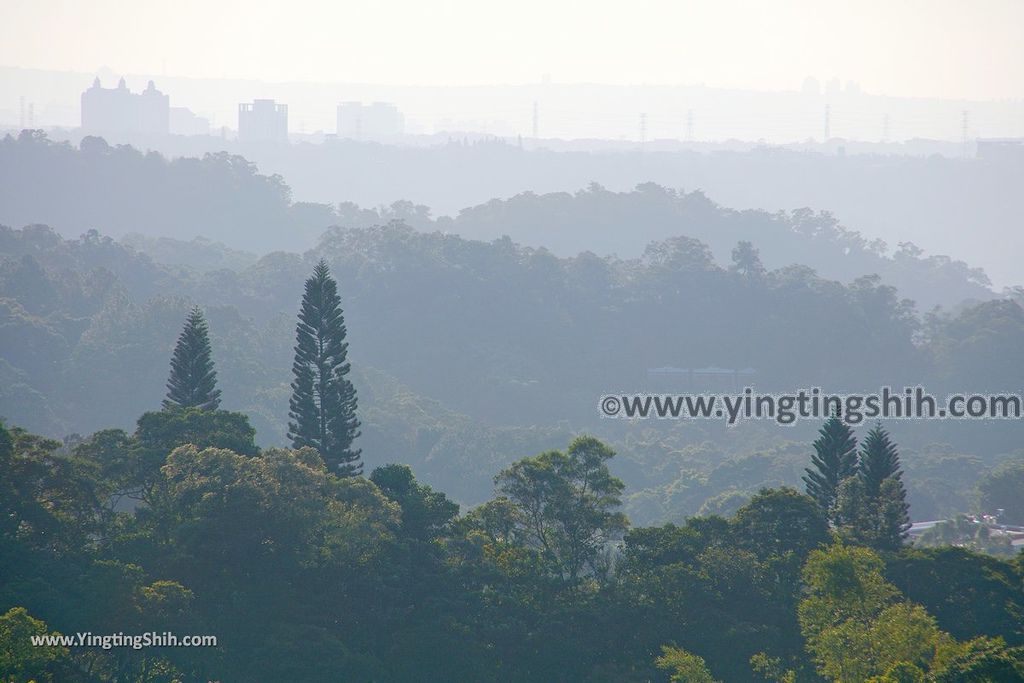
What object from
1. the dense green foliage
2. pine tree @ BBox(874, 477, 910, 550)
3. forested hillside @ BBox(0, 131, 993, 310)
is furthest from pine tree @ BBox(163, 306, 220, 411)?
forested hillside @ BBox(0, 131, 993, 310)

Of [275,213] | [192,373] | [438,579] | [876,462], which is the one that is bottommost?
[438,579]

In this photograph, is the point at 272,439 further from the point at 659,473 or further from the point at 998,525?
the point at 998,525

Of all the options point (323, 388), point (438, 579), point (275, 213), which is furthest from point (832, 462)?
point (275, 213)

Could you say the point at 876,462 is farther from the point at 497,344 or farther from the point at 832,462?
the point at 497,344

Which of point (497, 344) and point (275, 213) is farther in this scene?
point (275, 213)

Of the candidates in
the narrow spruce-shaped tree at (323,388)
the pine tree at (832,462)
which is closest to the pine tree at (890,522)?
the pine tree at (832,462)

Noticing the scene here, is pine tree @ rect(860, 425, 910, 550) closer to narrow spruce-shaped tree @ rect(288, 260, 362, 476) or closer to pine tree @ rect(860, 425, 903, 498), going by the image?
pine tree @ rect(860, 425, 903, 498)

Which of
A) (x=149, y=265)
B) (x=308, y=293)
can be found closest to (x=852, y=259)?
(x=149, y=265)

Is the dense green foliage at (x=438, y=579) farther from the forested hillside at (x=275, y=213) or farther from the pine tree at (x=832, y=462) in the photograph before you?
the forested hillside at (x=275, y=213)

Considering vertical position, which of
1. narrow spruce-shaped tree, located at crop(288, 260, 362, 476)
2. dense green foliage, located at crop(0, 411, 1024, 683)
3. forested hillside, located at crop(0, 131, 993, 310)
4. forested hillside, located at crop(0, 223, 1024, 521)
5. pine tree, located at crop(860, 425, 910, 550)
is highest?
forested hillside, located at crop(0, 131, 993, 310)
